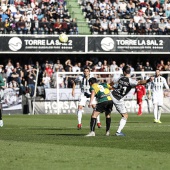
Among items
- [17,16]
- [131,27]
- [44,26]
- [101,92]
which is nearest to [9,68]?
[17,16]

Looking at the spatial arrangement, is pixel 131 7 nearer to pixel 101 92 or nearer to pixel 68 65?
pixel 68 65

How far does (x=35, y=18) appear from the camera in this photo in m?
46.2

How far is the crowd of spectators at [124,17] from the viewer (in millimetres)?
48188

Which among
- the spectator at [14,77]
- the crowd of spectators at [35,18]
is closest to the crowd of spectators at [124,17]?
the crowd of spectators at [35,18]

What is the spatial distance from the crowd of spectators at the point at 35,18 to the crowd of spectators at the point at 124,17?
6.13ft

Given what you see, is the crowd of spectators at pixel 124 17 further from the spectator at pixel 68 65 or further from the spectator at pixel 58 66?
the spectator at pixel 58 66

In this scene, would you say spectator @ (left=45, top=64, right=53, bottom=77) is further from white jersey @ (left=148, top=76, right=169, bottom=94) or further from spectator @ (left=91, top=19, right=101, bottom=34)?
white jersey @ (left=148, top=76, right=169, bottom=94)

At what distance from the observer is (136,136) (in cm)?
2014

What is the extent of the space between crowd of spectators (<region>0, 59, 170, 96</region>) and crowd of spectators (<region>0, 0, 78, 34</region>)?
2093 millimetres

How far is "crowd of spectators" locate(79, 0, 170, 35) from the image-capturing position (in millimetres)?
48188

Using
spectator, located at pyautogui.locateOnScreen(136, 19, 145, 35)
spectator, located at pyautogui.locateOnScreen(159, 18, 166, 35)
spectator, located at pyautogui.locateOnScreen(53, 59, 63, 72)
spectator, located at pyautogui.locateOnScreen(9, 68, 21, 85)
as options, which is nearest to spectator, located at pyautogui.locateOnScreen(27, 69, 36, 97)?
spectator, located at pyautogui.locateOnScreen(9, 68, 21, 85)

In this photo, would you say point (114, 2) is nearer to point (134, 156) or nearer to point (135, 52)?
point (135, 52)

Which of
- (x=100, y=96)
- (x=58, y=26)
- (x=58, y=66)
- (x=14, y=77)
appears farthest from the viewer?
(x=58, y=26)

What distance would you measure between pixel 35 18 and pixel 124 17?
6.82 meters
